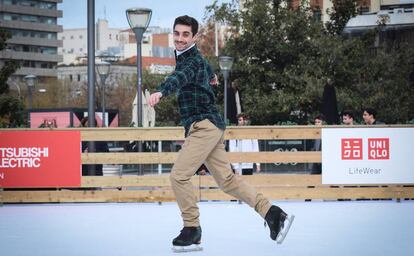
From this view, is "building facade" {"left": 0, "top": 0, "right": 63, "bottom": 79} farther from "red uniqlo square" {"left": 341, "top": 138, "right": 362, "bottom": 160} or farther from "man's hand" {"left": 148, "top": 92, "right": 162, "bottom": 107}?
"man's hand" {"left": 148, "top": 92, "right": 162, "bottom": 107}

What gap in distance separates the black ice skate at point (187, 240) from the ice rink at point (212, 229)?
0.12 meters

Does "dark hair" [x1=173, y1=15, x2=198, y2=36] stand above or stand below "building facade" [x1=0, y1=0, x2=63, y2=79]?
below

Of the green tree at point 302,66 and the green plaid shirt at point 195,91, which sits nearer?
the green plaid shirt at point 195,91

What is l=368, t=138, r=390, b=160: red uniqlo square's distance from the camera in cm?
1361

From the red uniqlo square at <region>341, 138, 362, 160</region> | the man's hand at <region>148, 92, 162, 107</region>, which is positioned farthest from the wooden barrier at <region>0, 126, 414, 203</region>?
the man's hand at <region>148, 92, 162, 107</region>

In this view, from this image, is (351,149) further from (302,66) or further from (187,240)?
(302,66)

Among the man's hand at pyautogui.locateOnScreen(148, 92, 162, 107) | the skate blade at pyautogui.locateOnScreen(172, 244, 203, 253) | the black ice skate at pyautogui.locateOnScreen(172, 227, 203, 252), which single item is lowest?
the skate blade at pyautogui.locateOnScreen(172, 244, 203, 253)

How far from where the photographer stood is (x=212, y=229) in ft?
31.6

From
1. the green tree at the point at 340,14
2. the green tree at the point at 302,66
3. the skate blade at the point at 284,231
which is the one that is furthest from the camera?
the green tree at the point at 340,14

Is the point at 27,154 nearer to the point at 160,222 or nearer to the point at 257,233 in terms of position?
the point at 160,222

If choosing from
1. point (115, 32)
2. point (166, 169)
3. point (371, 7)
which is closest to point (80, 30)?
point (115, 32)

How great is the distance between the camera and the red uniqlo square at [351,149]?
13.6m

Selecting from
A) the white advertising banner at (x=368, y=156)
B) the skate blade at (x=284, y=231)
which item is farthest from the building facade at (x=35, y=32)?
the skate blade at (x=284, y=231)

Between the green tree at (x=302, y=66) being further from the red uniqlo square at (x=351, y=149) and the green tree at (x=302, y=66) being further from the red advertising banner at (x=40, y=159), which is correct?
the red advertising banner at (x=40, y=159)
